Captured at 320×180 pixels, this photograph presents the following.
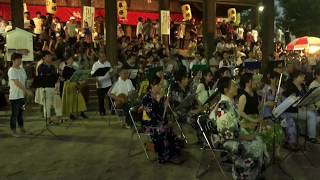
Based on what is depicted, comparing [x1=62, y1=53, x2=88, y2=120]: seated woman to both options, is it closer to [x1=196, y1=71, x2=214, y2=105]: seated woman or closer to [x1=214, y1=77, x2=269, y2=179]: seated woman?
[x1=196, y1=71, x2=214, y2=105]: seated woman

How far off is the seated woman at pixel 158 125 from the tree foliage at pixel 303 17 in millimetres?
35810

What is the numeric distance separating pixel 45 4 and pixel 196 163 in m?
16.3

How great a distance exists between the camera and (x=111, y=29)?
16.2 metres

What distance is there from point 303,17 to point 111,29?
30015mm

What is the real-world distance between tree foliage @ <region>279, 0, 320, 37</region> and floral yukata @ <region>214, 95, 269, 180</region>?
36750mm

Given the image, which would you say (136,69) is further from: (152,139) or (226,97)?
(226,97)

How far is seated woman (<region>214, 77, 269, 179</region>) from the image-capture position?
255 inches

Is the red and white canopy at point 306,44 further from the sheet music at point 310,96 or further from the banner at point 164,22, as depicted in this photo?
the sheet music at point 310,96

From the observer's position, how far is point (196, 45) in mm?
23766

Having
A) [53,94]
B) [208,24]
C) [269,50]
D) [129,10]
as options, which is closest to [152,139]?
[53,94]

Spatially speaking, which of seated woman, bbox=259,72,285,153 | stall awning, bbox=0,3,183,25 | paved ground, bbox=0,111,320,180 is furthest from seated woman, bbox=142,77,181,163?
stall awning, bbox=0,3,183,25

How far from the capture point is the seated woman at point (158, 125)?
787 cm

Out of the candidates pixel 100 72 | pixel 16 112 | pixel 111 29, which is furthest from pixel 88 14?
pixel 16 112

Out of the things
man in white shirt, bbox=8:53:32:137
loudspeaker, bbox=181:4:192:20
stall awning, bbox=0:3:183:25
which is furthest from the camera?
loudspeaker, bbox=181:4:192:20
